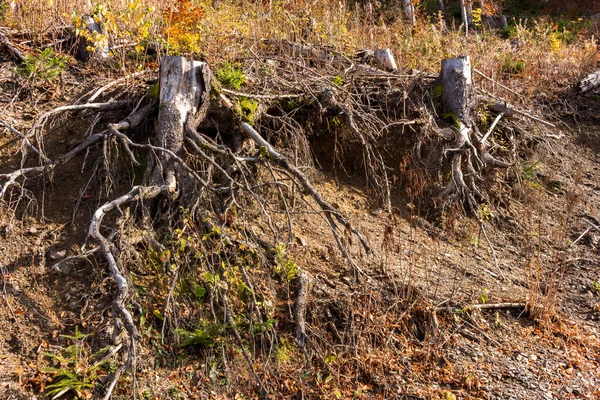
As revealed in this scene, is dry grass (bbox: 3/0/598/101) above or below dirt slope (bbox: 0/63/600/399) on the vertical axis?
above

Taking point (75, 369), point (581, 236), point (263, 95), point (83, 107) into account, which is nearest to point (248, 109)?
point (263, 95)

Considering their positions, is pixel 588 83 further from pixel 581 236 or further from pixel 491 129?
pixel 581 236

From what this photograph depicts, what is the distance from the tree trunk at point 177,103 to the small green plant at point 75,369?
1348 mm

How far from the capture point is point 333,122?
Result: 5.55 m

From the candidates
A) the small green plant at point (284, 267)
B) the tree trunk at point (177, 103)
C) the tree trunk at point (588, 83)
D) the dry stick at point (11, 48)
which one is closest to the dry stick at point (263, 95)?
the tree trunk at point (177, 103)

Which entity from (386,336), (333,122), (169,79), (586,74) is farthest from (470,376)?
(586,74)

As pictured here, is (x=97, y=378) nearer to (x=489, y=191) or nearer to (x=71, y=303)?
(x=71, y=303)

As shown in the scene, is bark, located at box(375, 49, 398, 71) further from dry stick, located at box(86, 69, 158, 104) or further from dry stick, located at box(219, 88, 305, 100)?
dry stick, located at box(86, 69, 158, 104)

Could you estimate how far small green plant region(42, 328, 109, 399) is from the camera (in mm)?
3236

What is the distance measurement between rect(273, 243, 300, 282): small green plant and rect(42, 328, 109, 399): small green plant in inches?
54.6

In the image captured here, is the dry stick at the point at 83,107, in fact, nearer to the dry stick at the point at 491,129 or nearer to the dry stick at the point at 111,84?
the dry stick at the point at 111,84

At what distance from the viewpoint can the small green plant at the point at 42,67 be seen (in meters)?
5.08

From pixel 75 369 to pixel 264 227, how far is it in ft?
6.39

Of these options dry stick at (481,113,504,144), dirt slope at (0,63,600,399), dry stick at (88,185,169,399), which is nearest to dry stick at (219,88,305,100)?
dirt slope at (0,63,600,399)
